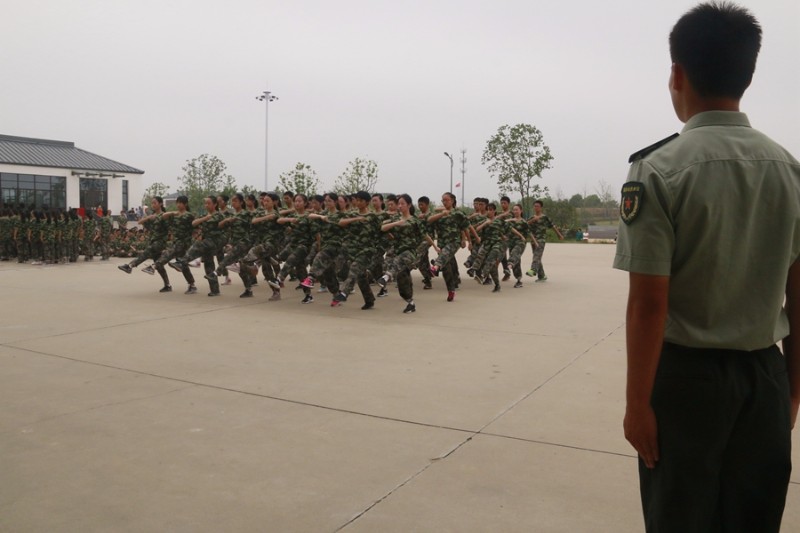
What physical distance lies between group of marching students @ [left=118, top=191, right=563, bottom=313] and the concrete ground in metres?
1.41

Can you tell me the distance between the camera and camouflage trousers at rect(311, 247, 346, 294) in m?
10.6

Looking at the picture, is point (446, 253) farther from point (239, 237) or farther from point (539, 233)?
point (539, 233)

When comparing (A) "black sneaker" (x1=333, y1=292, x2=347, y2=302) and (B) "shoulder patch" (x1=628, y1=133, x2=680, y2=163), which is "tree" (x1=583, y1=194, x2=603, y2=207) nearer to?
(A) "black sneaker" (x1=333, y1=292, x2=347, y2=302)

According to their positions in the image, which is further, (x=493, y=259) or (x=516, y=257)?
(x=516, y=257)

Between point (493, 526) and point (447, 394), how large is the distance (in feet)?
7.37

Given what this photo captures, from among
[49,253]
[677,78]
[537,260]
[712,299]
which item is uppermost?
[677,78]

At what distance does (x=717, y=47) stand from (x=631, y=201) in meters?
0.48

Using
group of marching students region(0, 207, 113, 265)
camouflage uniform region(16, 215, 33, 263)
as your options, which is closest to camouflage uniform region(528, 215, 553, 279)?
group of marching students region(0, 207, 113, 265)

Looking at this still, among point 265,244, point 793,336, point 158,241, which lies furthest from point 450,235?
point 793,336

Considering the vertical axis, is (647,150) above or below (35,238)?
above

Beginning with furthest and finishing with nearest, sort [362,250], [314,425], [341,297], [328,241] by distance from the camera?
[328,241] < [362,250] < [341,297] < [314,425]

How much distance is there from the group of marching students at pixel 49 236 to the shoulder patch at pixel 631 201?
727 inches

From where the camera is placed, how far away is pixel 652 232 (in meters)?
1.79

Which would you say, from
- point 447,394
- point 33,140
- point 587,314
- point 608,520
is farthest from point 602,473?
point 33,140
